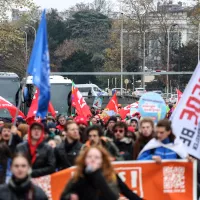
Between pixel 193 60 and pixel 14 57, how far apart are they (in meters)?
16.3

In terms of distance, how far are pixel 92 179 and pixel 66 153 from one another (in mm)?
2897

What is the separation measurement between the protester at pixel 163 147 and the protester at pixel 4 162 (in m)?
1.52

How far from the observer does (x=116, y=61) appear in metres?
86.4

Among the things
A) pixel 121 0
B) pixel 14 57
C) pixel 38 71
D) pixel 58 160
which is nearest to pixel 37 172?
pixel 58 160

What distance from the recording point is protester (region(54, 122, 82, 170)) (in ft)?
33.4

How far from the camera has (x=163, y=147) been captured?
33.6 feet

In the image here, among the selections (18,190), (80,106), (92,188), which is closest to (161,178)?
(92,188)

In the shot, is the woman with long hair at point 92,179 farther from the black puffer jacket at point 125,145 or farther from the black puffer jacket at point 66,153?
the black puffer jacket at point 125,145

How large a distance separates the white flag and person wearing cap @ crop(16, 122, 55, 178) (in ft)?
5.22

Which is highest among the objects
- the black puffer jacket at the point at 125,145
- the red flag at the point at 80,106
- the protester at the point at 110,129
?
the black puffer jacket at the point at 125,145

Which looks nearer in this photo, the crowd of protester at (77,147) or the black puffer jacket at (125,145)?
the crowd of protester at (77,147)

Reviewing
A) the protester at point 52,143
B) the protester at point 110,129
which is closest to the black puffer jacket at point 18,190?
the protester at point 52,143

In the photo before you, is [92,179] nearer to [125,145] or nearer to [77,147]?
[77,147]

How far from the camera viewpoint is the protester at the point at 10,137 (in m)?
10.8
